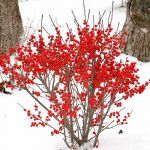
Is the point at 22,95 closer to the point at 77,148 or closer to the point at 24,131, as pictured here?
the point at 24,131

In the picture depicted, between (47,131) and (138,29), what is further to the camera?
(138,29)

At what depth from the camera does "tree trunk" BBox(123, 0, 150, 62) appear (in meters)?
6.51

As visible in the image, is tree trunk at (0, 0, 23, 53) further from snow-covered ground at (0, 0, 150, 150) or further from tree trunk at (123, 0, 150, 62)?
tree trunk at (123, 0, 150, 62)

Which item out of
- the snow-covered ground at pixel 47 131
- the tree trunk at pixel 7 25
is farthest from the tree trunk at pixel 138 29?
the tree trunk at pixel 7 25

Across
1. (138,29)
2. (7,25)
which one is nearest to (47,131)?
(138,29)

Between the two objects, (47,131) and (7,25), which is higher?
(7,25)

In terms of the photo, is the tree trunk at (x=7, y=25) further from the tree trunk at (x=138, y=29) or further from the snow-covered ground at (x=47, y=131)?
the tree trunk at (x=138, y=29)

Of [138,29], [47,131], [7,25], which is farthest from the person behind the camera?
[7,25]

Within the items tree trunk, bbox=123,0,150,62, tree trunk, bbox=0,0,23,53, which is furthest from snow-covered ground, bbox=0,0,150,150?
tree trunk, bbox=0,0,23,53

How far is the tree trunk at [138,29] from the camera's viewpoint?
651cm

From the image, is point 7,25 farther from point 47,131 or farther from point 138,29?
point 47,131

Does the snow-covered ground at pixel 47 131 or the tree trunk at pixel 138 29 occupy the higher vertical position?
the tree trunk at pixel 138 29

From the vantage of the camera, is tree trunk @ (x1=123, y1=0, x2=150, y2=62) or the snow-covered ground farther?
tree trunk @ (x1=123, y1=0, x2=150, y2=62)

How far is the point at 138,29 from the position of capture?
22.0 feet
